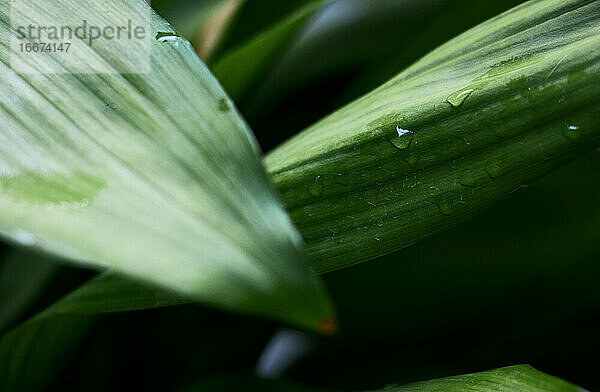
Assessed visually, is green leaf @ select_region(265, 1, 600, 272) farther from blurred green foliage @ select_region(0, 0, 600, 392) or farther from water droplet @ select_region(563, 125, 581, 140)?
blurred green foliage @ select_region(0, 0, 600, 392)

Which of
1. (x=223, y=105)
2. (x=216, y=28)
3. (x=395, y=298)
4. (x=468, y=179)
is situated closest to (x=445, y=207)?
(x=468, y=179)

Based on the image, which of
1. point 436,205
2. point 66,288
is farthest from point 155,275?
point 66,288

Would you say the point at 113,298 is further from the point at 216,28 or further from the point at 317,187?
the point at 216,28

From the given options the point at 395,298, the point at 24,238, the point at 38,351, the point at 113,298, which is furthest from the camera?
the point at 395,298

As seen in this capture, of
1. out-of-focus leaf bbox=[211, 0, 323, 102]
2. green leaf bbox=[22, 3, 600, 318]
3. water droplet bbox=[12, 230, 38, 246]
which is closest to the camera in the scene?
water droplet bbox=[12, 230, 38, 246]

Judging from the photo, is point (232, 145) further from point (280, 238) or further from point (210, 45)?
point (210, 45)

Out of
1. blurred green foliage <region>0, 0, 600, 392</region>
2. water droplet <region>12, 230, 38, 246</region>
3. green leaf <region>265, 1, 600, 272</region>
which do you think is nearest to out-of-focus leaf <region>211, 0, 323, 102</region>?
blurred green foliage <region>0, 0, 600, 392</region>
